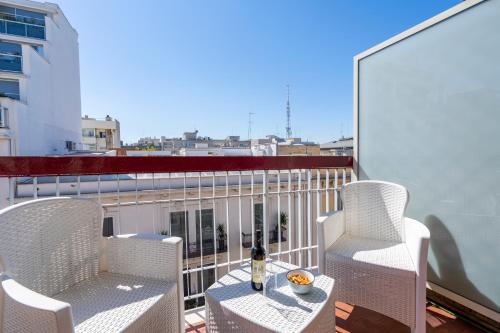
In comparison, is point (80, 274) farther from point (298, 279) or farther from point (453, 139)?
point (453, 139)

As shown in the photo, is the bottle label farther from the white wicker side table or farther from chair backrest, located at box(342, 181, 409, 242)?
chair backrest, located at box(342, 181, 409, 242)

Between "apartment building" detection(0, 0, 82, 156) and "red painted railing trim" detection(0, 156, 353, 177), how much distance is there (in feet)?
43.9

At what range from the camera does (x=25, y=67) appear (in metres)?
14.4

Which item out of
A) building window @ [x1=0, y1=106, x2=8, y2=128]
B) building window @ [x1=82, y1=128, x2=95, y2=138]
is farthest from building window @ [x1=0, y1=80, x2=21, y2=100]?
building window @ [x1=82, y1=128, x2=95, y2=138]

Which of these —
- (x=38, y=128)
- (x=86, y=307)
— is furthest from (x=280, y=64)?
(x=86, y=307)

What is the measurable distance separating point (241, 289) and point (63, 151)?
66.1ft

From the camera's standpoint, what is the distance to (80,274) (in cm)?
141

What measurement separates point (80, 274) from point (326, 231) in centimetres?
155

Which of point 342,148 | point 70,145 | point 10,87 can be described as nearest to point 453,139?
point 342,148

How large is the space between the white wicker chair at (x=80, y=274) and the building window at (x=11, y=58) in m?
18.6

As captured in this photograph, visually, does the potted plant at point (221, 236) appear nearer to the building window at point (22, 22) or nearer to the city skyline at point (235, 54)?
the city skyline at point (235, 54)

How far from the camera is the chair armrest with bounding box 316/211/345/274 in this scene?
1.75m

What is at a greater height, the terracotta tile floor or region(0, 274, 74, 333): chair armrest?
region(0, 274, 74, 333): chair armrest

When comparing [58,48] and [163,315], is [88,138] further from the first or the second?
[163,315]
